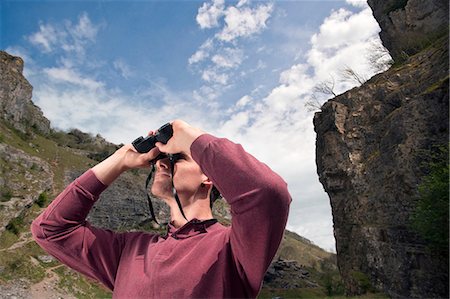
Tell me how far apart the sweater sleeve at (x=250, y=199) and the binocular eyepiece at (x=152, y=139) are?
0.34 metres

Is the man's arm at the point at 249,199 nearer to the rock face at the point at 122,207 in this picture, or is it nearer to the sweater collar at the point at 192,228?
the sweater collar at the point at 192,228

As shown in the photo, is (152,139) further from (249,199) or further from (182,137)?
(249,199)

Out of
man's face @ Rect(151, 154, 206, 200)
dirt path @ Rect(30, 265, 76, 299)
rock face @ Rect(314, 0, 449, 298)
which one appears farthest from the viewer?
dirt path @ Rect(30, 265, 76, 299)

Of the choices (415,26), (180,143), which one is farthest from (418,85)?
(180,143)

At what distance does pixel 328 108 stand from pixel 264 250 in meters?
27.3

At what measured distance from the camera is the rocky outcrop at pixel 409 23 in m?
23.4

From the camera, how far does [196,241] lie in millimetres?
1953

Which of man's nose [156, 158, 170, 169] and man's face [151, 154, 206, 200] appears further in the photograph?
man's nose [156, 158, 170, 169]

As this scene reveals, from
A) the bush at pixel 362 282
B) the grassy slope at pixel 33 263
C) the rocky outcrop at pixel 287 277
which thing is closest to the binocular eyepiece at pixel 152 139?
the bush at pixel 362 282

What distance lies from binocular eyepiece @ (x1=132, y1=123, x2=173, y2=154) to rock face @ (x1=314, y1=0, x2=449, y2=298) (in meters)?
18.1

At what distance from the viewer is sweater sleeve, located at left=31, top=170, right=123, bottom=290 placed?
2.29 m

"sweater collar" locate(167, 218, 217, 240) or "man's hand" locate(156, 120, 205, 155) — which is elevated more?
"man's hand" locate(156, 120, 205, 155)

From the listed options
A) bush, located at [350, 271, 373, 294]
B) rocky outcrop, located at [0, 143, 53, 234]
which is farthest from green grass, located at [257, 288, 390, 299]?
rocky outcrop, located at [0, 143, 53, 234]

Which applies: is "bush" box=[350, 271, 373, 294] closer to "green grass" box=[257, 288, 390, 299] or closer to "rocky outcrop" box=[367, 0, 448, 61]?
"green grass" box=[257, 288, 390, 299]
